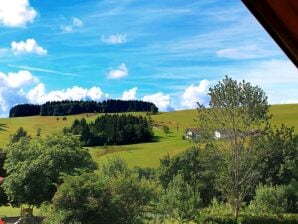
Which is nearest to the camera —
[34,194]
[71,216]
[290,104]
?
[71,216]

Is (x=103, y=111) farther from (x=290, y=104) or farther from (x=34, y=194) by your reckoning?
(x=34, y=194)

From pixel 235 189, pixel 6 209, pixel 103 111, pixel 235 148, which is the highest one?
pixel 103 111

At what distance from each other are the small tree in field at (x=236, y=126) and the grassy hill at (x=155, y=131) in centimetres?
1783

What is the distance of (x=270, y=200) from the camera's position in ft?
128

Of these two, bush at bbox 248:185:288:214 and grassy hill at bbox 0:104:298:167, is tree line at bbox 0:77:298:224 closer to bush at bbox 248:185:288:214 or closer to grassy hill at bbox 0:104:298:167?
bush at bbox 248:185:288:214

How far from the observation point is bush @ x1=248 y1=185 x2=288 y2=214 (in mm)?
38156

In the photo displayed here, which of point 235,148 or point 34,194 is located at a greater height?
point 235,148

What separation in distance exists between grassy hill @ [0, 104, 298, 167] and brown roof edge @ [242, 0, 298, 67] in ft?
159

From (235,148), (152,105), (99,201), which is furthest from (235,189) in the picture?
(152,105)

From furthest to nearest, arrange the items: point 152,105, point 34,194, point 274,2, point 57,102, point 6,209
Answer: point 57,102 → point 152,105 → point 6,209 → point 34,194 → point 274,2

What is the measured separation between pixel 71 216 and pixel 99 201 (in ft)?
5.27

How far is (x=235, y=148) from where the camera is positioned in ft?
122

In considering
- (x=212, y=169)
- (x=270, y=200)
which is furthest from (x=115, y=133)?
(x=270, y=200)

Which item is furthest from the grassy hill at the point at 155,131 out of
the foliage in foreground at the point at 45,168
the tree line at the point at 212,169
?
the tree line at the point at 212,169
